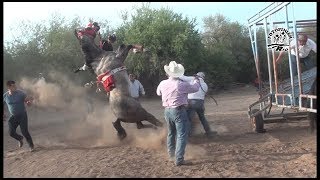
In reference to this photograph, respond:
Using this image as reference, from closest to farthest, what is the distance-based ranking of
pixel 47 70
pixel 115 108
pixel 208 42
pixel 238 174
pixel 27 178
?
pixel 238 174 → pixel 27 178 → pixel 115 108 → pixel 47 70 → pixel 208 42

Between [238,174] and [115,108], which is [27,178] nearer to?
[115,108]

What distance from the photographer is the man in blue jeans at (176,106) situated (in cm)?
703

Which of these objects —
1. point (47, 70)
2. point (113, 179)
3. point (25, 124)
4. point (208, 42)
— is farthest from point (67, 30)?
point (113, 179)

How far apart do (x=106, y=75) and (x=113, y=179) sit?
311 cm

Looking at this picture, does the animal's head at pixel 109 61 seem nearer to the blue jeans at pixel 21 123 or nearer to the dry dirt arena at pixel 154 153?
the dry dirt arena at pixel 154 153

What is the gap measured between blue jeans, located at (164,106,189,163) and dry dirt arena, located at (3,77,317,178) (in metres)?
0.21

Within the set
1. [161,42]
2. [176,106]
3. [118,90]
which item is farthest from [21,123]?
[161,42]

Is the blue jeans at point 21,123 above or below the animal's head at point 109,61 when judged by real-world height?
below

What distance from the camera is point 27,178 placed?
671 cm

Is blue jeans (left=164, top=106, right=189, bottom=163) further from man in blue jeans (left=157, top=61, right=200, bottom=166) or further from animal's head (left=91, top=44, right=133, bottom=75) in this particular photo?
animal's head (left=91, top=44, right=133, bottom=75)

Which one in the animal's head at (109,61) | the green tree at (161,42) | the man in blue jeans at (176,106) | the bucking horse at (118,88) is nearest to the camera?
the man in blue jeans at (176,106)

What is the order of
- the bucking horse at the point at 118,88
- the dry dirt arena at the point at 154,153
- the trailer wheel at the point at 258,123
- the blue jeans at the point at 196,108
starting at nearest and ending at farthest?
the dry dirt arena at the point at 154,153 → the bucking horse at the point at 118,88 → the blue jeans at the point at 196,108 → the trailer wheel at the point at 258,123

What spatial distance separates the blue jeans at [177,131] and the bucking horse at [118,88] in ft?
5.17

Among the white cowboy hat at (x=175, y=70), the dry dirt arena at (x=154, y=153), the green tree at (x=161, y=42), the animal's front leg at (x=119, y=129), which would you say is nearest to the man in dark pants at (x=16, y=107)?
the dry dirt arena at (x=154, y=153)
